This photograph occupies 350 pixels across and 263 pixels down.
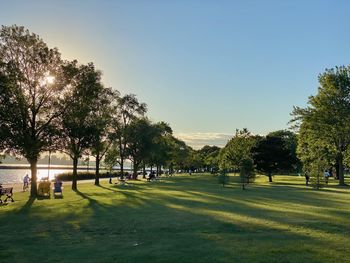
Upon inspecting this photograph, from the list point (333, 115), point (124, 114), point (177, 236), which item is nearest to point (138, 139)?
point (124, 114)

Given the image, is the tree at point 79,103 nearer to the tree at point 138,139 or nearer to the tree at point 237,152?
the tree at point 237,152

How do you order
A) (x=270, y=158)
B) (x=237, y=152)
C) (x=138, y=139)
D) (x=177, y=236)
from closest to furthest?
(x=177, y=236), (x=237, y=152), (x=270, y=158), (x=138, y=139)

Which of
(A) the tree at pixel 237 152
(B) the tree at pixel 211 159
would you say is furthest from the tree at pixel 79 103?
(B) the tree at pixel 211 159

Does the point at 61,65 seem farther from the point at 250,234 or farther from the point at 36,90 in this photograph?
the point at 250,234

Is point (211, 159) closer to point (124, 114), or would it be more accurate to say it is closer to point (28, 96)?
point (124, 114)

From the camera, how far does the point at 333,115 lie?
56.0 metres

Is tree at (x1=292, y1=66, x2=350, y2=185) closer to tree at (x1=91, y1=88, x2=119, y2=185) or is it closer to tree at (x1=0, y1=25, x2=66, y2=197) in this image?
tree at (x1=91, y1=88, x2=119, y2=185)

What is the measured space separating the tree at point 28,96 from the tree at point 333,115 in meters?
38.6

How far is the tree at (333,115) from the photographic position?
55250 mm

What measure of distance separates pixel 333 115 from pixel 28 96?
137 feet

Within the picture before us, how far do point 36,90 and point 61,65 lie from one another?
2.84 m

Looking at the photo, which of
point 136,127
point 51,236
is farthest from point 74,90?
point 136,127

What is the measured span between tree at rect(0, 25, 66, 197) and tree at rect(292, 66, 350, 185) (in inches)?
1521

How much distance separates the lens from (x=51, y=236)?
13109 mm
